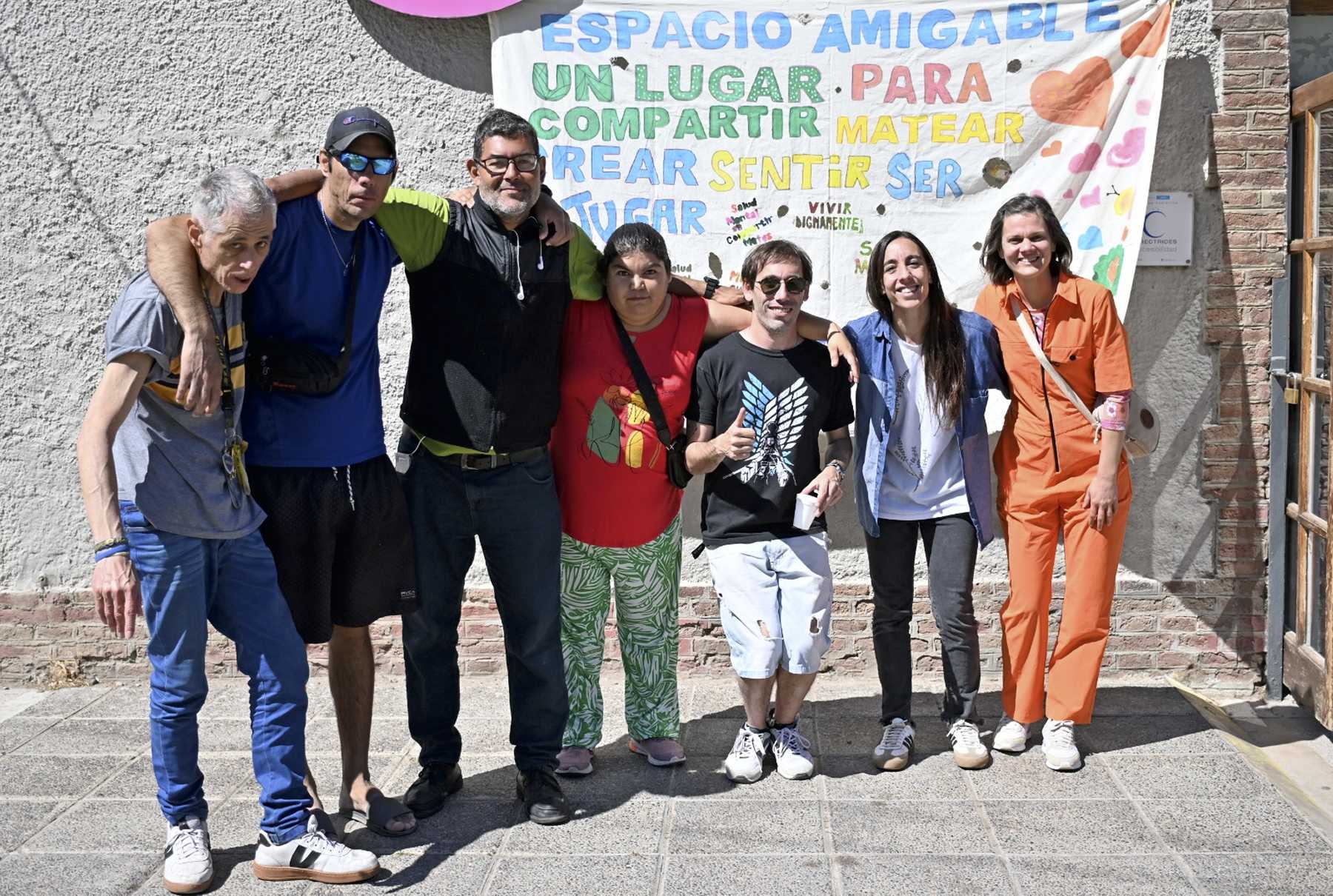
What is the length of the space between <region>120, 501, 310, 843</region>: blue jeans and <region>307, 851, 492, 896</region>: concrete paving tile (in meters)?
0.24

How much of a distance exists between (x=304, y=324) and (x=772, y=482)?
1553 mm

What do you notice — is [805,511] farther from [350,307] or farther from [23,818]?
[23,818]

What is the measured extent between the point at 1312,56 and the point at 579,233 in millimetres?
3185

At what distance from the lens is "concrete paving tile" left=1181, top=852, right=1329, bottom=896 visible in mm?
3322

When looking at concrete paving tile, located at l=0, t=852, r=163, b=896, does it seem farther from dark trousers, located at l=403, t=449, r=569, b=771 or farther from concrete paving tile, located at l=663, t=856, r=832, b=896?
concrete paving tile, located at l=663, t=856, r=832, b=896

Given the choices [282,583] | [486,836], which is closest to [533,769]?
[486,836]

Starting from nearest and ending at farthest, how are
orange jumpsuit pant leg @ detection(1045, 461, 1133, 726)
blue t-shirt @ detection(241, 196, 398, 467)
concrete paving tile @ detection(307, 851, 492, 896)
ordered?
concrete paving tile @ detection(307, 851, 492, 896) < blue t-shirt @ detection(241, 196, 398, 467) < orange jumpsuit pant leg @ detection(1045, 461, 1133, 726)

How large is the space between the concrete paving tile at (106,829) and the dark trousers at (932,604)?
2.27 metres

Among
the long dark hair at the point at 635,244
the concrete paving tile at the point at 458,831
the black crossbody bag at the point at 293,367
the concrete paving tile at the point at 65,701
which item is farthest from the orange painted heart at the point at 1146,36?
the concrete paving tile at the point at 65,701

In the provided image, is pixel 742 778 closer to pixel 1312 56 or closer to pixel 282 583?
pixel 282 583

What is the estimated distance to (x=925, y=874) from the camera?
344cm

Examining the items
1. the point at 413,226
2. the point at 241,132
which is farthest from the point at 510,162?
the point at 241,132

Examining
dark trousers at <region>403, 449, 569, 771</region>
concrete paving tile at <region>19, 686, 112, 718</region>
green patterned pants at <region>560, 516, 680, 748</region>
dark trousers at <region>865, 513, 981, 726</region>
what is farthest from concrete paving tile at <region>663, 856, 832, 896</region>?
concrete paving tile at <region>19, 686, 112, 718</region>

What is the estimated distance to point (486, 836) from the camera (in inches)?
148
